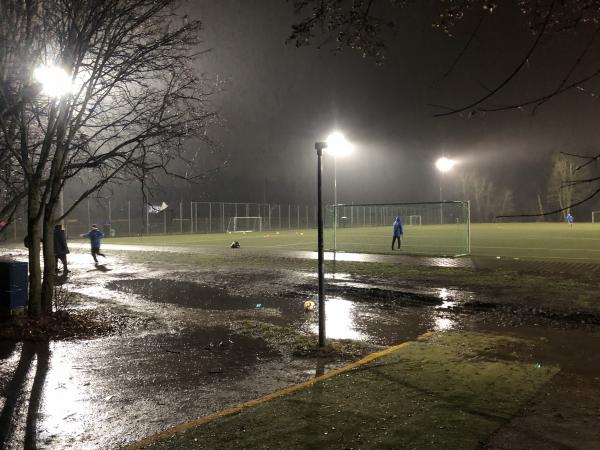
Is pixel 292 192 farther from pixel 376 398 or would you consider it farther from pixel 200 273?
pixel 376 398

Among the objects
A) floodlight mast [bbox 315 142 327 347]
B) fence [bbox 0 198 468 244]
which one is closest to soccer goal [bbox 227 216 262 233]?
fence [bbox 0 198 468 244]

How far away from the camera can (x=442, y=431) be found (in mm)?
4129

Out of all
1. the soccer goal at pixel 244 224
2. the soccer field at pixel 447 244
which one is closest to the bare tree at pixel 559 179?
the soccer field at pixel 447 244

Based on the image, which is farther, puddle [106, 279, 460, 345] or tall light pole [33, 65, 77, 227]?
puddle [106, 279, 460, 345]

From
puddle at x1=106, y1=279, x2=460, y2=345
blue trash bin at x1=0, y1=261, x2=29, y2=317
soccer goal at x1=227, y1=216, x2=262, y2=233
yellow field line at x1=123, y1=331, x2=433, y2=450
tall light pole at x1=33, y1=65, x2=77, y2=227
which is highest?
tall light pole at x1=33, y1=65, x2=77, y2=227

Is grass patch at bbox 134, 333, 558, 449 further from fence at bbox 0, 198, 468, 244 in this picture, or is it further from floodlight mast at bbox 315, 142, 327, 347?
fence at bbox 0, 198, 468, 244

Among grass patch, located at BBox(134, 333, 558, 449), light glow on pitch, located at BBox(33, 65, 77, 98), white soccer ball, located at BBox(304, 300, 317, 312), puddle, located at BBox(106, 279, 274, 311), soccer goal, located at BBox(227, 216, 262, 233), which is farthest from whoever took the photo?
soccer goal, located at BBox(227, 216, 262, 233)

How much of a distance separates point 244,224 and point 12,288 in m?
51.1

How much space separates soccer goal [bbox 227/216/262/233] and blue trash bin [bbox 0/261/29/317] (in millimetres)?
48199

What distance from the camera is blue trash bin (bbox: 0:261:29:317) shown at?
8430 mm

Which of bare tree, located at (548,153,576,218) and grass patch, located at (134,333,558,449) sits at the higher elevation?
bare tree, located at (548,153,576,218)

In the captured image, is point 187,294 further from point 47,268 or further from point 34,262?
point 34,262

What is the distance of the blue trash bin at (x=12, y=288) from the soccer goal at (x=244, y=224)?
48.2 meters

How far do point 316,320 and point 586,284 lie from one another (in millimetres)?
8294
